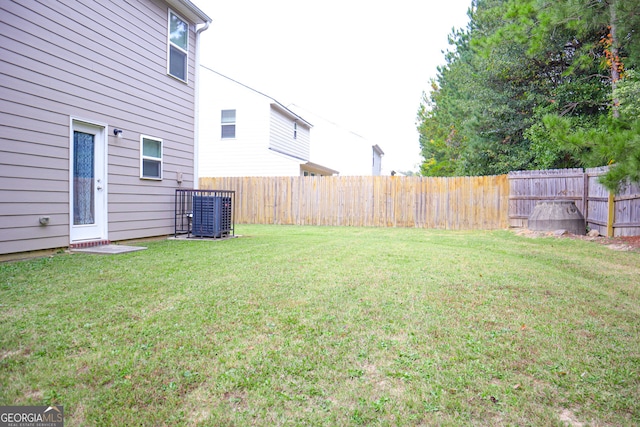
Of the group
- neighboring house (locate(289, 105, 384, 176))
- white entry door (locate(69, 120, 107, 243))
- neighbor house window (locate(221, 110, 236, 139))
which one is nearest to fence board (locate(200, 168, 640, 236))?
neighbor house window (locate(221, 110, 236, 139))

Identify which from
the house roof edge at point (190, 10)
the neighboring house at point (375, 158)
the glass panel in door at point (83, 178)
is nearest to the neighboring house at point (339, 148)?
the neighboring house at point (375, 158)

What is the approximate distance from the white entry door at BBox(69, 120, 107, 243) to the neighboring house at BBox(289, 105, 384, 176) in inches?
791

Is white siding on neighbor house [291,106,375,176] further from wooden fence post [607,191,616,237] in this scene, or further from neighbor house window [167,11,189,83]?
wooden fence post [607,191,616,237]

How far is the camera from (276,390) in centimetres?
188

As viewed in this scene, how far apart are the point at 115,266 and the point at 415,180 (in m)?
10.1

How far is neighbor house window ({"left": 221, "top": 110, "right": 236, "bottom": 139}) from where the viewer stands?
15664 mm

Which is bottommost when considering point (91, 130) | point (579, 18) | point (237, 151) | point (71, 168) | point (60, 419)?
point (60, 419)

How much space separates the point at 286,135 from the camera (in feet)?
56.6

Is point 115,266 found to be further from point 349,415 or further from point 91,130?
point 349,415

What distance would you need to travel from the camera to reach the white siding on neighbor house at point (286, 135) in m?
15.8

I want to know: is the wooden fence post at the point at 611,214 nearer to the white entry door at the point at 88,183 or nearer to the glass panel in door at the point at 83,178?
the white entry door at the point at 88,183

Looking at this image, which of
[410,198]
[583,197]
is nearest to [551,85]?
[583,197]

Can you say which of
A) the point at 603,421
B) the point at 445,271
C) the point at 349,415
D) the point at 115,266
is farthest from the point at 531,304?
the point at 115,266

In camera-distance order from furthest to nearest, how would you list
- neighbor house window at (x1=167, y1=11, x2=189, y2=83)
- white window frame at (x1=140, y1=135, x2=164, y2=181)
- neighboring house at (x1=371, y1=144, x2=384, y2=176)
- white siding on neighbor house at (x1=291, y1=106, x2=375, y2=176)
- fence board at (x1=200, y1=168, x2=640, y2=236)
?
neighboring house at (x1=371, y1=144, x2=384, y2=176) → white siding on neighbor house at (x1=291, y1=106, x2=375, y2=176) → fence board at (x1=200, y1=168, x2=640, y2=236) → neighbor house window at (x1=167, y1=11, x2=189, y2=83) → white window frame at (x1=140, y1=135, x2=164, y2=181)
